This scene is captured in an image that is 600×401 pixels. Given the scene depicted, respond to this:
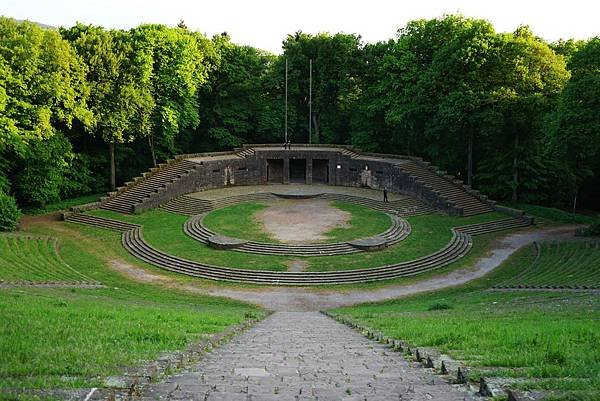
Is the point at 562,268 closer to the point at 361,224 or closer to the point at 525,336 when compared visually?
the point at 361,224

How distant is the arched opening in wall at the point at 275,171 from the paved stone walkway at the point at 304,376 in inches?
1648

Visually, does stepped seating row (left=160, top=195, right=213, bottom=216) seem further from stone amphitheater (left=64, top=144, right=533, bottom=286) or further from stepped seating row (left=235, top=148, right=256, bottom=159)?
stepped seating row (left=235, top=148, right=256, bottom=159)

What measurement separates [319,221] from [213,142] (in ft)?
71.7

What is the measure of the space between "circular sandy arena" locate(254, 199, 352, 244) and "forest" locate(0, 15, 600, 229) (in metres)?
11.0

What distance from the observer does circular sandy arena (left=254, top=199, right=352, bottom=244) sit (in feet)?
117

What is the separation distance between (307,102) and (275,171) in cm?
929

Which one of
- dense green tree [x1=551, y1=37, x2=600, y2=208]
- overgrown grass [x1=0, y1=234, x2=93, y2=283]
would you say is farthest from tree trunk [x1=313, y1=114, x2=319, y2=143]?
overgrown grass [x1=0, y1=234, x2=93, y2=283]

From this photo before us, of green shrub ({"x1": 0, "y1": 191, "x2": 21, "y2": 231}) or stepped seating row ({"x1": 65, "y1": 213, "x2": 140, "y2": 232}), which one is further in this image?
stepped seating row ({"x1": 65, "y1": 213, "x2": 140, "y2": 232})

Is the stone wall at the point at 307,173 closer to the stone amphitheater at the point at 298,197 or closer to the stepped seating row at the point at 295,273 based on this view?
the stone amphitheater at the point at 298,197

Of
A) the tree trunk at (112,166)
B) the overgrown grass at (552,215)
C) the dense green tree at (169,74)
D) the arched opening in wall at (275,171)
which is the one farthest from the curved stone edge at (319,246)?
the arched opening in wall at (275,171)

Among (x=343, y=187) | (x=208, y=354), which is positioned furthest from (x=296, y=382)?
(x=343, y=187)

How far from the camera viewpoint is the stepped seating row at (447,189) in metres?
42.9

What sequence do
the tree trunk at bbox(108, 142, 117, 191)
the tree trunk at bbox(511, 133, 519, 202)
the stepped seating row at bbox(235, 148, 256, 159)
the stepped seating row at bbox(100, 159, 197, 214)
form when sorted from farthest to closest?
the stepped seating row at bbox(235, 148, 256, 159) → the tree trunk at bbox(108, 142, 117, 191) → the tree trunk at bbox(511, 133, 519, 202) → the stepped seating row at bbox(100, 159, 197, 214)

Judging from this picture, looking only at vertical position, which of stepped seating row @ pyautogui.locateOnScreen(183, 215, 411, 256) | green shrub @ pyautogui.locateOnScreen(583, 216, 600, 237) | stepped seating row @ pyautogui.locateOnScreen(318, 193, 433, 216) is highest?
stepped seating row @ pyautogui.locateOnScreen(318, 193, 433, 216)
